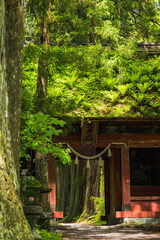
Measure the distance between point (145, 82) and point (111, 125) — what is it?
2.07 meters

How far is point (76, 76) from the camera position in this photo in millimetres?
15422

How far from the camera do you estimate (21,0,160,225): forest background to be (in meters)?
9.15

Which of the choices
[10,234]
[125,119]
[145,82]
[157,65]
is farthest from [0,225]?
[157,65]

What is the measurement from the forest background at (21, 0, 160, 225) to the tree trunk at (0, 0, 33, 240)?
188cm

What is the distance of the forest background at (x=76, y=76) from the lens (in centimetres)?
915

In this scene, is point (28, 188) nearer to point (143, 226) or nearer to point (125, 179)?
point (143, 226)

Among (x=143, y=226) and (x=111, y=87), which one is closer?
(x=143, y=226)

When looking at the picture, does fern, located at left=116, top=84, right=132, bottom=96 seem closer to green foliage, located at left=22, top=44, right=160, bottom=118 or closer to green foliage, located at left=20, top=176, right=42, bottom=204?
green foliage, located at left=22, top=44, right=160, bottom=118

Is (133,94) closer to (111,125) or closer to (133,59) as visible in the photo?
(111,125)

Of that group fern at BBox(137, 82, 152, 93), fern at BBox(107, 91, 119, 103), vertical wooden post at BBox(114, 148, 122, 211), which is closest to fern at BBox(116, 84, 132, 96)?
fern at BBox(107, 91, 119, 103)

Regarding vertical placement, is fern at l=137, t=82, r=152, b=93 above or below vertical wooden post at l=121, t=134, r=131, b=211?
above

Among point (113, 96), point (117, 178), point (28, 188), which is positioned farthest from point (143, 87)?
point (28, 188)

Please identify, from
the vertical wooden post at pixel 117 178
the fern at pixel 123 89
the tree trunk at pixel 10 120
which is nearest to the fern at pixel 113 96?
the fern at pixel 123 89

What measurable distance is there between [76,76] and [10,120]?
9564 millimetres
